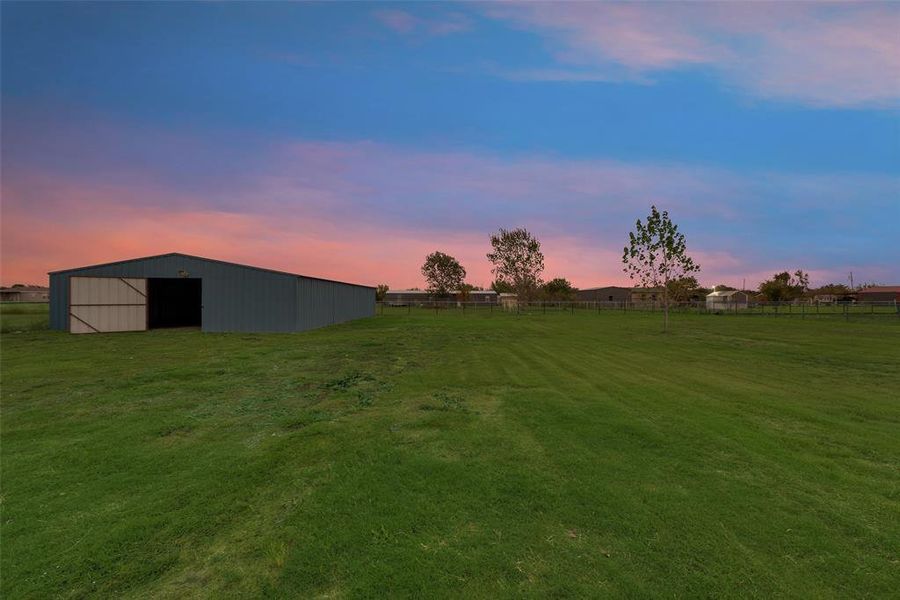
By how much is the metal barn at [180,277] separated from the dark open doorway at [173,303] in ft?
4.74

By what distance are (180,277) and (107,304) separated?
4140 mm

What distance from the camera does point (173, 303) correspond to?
100 feet

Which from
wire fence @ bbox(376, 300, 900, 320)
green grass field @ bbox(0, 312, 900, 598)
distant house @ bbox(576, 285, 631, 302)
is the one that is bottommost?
green grass field @ bbox(0, 312, 900, 598)

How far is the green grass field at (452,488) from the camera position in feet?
10.6

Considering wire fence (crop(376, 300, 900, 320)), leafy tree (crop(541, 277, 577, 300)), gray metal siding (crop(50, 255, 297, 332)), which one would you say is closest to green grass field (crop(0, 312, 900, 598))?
gray metal siding (crop(50, 255, 297, 332))

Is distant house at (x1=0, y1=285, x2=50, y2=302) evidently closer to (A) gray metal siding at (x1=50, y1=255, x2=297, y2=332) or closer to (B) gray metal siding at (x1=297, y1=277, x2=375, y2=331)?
(A) gray metal siding at (x1=50, y1=255, x2=297, y2=332)

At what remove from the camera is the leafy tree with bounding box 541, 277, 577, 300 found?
86.1m

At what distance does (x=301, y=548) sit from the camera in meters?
3.52

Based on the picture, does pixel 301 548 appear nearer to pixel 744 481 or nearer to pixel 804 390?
pixel 744 481

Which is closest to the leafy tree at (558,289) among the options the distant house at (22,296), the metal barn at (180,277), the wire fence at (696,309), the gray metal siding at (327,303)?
the wire fence at (696,309)

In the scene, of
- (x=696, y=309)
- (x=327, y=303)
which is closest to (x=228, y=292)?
(x=327, y=303)

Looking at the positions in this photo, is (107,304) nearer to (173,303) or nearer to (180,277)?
(180,277)

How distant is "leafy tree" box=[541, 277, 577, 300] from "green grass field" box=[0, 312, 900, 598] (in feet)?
252

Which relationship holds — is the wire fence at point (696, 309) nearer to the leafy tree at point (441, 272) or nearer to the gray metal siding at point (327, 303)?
the gray metal siding at point (327, 303)
